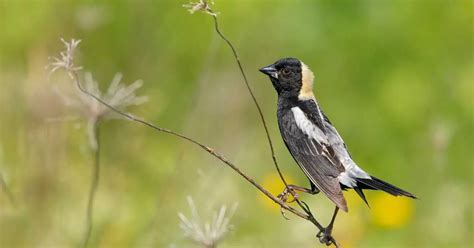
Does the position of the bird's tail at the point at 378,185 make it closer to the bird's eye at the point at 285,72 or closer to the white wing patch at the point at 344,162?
the white wing patch at the point at 344,162

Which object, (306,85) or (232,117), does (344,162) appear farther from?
(232,117)

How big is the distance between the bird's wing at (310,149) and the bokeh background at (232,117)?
101cm

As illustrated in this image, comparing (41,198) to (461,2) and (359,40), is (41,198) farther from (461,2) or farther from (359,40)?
(461,2)

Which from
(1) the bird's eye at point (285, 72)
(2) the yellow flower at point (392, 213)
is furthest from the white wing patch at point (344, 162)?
(2) the yellow flower at point (392, 213)

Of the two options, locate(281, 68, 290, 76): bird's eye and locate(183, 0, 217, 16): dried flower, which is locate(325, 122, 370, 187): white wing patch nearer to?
locate(281, 68, 290, 76): bird's eye

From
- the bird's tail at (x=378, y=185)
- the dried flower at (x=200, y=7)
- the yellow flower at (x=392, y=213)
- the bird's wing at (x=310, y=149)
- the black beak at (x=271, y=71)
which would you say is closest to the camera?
the dried flower at (x=200, y=7)

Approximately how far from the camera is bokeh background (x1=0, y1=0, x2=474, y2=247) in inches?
198

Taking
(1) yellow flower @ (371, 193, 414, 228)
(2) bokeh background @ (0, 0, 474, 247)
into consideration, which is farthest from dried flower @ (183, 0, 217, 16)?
(1) yellow flower @ (371, 193, 414, 228)

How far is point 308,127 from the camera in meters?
3.46

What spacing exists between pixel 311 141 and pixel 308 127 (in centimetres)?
6

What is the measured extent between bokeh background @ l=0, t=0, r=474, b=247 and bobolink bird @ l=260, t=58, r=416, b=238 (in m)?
0.97

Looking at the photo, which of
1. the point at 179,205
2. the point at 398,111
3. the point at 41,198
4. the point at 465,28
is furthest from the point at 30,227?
the point at 465,28

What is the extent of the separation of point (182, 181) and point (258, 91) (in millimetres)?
845

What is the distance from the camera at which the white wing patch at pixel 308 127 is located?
3441 mm
